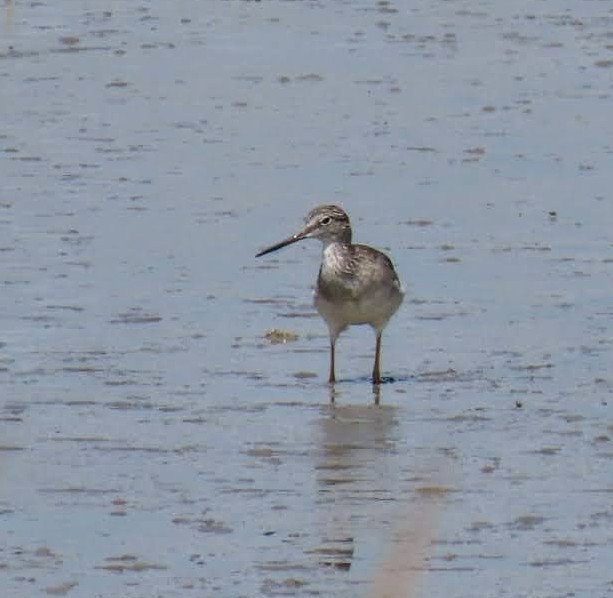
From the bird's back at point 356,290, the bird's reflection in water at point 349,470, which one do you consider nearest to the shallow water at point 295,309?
the bird's reflection in water at point 349,470

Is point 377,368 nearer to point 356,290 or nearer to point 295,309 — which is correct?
point 356,290

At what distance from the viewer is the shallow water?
10.2m

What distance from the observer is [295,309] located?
583 inches

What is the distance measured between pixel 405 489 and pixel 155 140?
29.9ft

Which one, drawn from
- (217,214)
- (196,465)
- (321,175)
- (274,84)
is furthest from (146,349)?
(274,84)

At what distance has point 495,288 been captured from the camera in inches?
599

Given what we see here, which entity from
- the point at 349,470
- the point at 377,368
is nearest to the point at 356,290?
the point at 377,368

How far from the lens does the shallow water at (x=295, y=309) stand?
1020cm

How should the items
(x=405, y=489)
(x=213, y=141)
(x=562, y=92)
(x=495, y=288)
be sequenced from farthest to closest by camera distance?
(x=562, y=92) → (x=213, y=141) → (x=495, y=288) → (x=405, y=489)

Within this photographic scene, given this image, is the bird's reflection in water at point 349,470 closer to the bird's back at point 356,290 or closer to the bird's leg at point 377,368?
the bird's leg at point 377,368

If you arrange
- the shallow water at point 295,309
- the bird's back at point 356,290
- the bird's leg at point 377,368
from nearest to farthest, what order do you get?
the shallow water at point 295,309 → the bird's leg at point 377,368 → the bird's back at point 356,290

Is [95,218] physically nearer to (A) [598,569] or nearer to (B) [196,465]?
(B) [196,465]

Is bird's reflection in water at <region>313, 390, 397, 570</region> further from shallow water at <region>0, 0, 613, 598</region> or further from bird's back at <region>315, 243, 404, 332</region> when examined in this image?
bird's back at <region>315, 243, 404, 332</region>

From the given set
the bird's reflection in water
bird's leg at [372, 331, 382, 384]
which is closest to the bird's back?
bird's leg at [372, 331, 382, 384]
